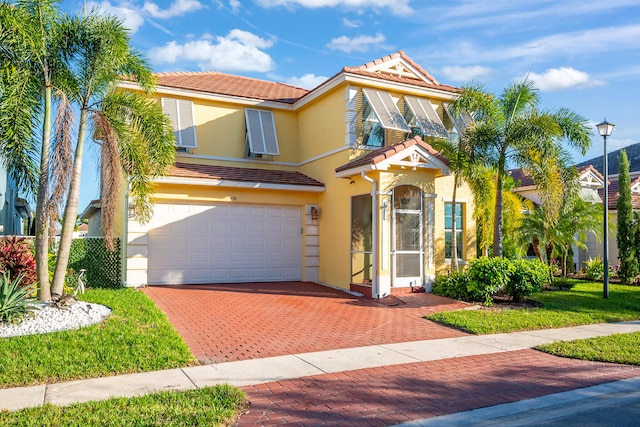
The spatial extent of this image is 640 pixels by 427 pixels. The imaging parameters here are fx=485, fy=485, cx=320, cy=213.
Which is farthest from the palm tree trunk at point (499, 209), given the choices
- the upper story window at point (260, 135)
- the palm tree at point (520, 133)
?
the upper story window at point (260, 135)

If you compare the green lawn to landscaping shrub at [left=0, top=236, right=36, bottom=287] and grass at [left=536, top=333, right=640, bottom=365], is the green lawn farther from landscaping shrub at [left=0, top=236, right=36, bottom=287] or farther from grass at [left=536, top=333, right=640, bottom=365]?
landscaping shrub at [left=0, top=236, right=36, bottom=287]

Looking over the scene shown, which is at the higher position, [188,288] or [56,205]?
[56,205]

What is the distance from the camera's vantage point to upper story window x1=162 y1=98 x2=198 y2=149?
15.7 meters

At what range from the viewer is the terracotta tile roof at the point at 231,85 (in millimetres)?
16719

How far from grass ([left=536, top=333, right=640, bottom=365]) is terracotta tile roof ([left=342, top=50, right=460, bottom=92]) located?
9.32m

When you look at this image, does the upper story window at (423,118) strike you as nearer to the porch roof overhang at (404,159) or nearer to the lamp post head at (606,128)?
the porch roof overhang at (404,159)

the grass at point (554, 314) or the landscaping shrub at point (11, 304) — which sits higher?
the landscaping shrub at point (11, 304)

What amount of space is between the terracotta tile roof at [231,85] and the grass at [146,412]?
12.5 m

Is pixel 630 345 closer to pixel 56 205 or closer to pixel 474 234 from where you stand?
pixel 474 234

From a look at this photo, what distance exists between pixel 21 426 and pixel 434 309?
902 cm

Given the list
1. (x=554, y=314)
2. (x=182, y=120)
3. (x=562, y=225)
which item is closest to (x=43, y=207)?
(x=182, y=120)

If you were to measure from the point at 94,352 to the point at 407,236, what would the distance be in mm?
9012

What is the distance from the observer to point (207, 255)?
15000 mm

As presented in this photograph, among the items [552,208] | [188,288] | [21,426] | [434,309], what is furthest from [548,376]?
[188,288]
